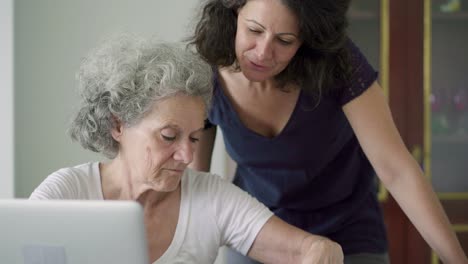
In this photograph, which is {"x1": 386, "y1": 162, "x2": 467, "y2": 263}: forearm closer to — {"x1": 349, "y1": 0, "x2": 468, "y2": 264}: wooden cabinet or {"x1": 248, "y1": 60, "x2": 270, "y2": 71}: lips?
{"x1": 248, "y1": 60, "x2": 270, "y2": 71}: lips

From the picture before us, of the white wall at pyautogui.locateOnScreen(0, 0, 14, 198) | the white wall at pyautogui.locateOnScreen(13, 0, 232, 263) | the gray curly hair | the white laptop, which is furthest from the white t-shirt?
the white wall at pyautogui.locateOnScreen(13, 0, 232, 263)

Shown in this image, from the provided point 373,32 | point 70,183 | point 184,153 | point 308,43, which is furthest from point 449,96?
point 70,183

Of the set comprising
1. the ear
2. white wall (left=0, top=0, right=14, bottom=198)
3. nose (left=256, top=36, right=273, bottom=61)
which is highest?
nose (left=256, top=36, right=273, bottom=61)

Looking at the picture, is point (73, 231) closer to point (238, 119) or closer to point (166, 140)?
point (166, 140)

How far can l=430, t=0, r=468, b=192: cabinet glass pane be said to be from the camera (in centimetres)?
328

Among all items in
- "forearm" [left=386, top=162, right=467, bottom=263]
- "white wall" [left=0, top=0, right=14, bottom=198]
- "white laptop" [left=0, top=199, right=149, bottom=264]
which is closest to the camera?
"white laptop" [left=0, top=199, right=149, bottom=264]

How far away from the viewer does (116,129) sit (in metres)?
1.59

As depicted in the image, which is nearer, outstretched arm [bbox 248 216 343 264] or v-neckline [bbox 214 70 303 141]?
outstretched arm [bbox 248 216 343 264]

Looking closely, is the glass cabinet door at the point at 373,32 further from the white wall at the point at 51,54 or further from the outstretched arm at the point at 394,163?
the outstretched arm at the point at 394,163

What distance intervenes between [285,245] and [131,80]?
0.50 meters

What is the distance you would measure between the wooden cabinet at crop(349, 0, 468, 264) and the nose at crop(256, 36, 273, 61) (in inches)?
70.3

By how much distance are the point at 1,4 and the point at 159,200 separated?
5.65 ft

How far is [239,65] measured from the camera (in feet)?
5.43

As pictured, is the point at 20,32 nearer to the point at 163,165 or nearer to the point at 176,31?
the point at 176,31
